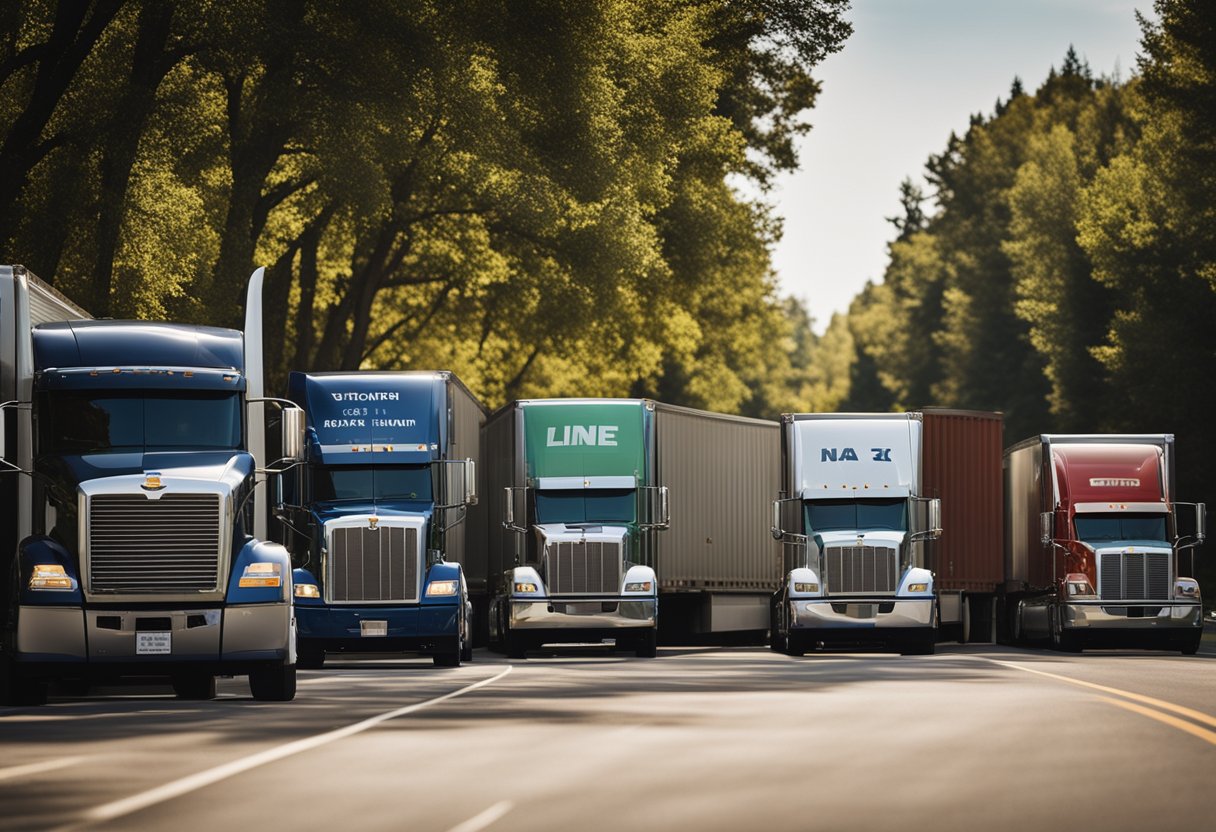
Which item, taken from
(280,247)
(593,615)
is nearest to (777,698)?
(593,615)

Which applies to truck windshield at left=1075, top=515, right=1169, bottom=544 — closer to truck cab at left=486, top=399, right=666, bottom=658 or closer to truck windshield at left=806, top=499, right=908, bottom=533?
truck windshield at left=806, top=499, right=908, bottom=533

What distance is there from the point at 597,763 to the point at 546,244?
41176mm

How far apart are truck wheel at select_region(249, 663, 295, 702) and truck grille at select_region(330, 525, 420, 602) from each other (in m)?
8.97

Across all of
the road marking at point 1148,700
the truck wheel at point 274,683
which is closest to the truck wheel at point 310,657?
the truck wheel at point 274,683

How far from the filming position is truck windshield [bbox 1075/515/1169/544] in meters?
A: 39.7

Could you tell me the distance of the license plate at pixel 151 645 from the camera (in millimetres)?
21500

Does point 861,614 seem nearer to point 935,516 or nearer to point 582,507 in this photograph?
point 935,516

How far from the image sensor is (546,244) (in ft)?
183

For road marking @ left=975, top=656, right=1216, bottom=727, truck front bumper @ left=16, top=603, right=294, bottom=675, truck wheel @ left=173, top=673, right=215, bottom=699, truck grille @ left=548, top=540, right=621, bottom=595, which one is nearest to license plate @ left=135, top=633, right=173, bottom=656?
truck front bumper @ left=16, top=603, right=294, bottom=675

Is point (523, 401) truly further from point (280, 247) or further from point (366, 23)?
point (280, 247)

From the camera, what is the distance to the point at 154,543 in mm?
21781

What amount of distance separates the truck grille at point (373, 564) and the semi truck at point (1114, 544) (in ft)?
43.2

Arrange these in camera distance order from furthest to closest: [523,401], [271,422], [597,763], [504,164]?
[504,164] < [523,401] < [271,422] < [597,763]

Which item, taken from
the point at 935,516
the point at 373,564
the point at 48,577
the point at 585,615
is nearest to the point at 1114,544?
the point at 935,516
